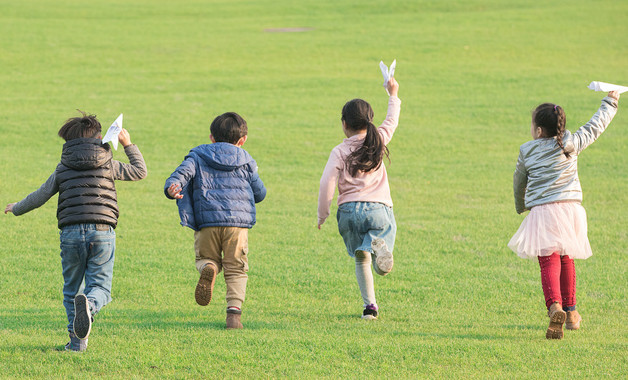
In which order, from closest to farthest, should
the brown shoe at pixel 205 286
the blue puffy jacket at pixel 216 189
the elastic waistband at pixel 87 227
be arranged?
the elastic waistband at pixel 87 227, the brown shoe at pixel 205 286, the blue puffy jacket at pixel 216 189

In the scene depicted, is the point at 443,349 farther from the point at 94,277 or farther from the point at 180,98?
the point at 180,98

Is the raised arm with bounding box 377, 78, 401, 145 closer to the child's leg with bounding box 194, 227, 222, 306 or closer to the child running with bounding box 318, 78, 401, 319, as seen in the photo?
the child running with bounding box 318, 78, 401, 319

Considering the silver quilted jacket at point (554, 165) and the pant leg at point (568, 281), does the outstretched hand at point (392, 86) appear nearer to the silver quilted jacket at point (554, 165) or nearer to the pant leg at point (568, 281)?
the silver quilted jacket at point (554, 165)

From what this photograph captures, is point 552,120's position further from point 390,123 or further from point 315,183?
point 315,183

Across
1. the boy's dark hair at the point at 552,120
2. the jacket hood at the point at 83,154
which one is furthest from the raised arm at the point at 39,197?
the boy's dark hair at the point at 552,120

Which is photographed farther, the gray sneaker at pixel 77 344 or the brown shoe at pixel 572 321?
the brown shoe at pixel 572 321

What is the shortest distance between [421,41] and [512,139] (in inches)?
501

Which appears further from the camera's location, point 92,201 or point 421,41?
point 421,41

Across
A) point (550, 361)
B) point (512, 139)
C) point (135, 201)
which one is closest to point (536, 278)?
point (550, 361)

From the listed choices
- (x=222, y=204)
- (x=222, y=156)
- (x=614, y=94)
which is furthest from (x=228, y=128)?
(x=614, y=94)

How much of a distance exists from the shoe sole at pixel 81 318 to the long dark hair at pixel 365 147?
2.47 meters

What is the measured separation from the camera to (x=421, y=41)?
96.9 ft

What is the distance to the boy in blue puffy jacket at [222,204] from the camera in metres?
6.09

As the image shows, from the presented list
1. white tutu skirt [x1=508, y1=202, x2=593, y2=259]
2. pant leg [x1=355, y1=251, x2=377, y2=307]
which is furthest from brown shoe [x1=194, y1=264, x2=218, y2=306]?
white tutu skirt [x1=508, y1=202, x2=593, y2=259]
